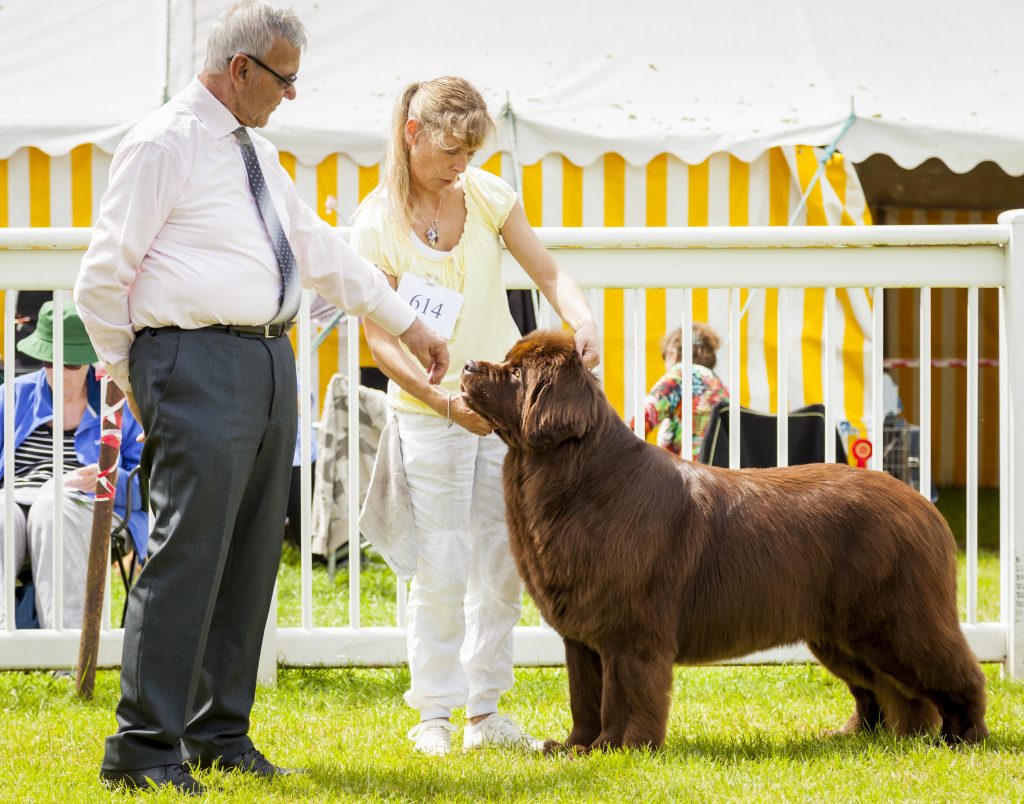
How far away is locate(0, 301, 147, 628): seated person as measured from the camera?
16.0 ft

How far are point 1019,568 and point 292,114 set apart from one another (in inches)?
223

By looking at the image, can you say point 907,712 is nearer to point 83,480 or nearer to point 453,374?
point 453,374

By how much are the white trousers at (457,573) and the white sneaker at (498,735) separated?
50 millimetres

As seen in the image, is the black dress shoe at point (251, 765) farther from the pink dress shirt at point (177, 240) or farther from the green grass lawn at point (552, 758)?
the pink dress shirt at point (177, 240)

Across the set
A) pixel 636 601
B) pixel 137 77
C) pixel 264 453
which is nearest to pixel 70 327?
pixel 264 453

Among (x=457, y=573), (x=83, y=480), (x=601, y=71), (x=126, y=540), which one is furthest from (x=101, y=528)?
(x=601, y=71)

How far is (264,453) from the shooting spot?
3.25 m

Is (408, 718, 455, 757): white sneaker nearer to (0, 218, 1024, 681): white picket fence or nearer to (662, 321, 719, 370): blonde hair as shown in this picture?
(0, 218, 1024, 681): white picket fence

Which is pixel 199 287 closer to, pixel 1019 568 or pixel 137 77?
pixel 1019 568

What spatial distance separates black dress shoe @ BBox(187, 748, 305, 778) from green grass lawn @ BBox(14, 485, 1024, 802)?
0.08 metres

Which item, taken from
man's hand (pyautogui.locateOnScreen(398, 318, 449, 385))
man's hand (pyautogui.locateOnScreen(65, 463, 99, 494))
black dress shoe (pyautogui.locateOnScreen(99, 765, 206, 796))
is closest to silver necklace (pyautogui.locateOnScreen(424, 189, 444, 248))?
man's hand (pyautogui.locateOnScreen(398, 318, 449, 385))

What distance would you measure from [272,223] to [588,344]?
966 mm

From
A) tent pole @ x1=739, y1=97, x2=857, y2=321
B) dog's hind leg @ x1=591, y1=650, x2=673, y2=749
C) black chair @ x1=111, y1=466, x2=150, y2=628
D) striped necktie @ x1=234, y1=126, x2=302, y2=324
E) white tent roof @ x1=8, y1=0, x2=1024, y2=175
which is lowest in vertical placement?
dog's hind leg @ x1=591, y1=650, x2=673, y2=749

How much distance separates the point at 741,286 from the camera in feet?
14.8
